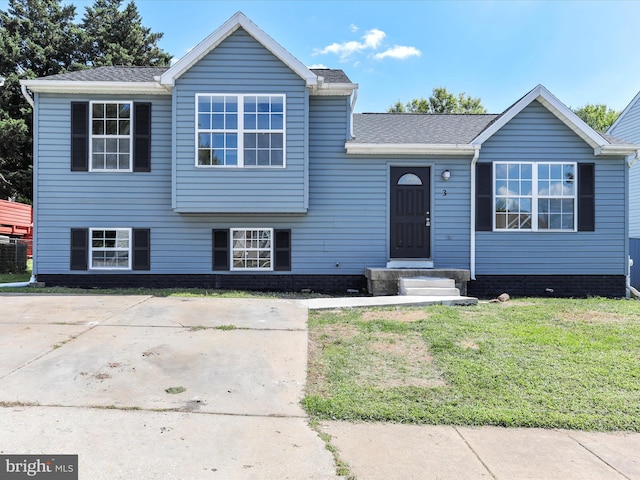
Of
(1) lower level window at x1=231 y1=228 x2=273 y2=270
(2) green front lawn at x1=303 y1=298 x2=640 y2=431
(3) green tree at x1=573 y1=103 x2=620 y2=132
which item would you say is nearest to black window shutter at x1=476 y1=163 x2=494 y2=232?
(2) green front lawn at x1=303 y1=298 x2=640 y2=431

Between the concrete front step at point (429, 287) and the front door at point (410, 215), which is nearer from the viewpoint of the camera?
the concrete front step at point (429, 287)

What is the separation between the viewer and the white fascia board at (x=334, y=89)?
30.0ft

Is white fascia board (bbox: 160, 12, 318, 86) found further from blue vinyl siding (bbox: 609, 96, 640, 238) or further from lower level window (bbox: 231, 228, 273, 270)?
blue vinyl siding (bbox: 609, 96, 640, 238)

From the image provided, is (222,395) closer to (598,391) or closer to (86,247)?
(598,391)

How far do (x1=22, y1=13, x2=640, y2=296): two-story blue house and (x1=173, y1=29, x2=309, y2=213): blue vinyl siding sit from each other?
0.36 meters

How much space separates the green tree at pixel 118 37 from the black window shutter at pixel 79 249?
60.9 feet

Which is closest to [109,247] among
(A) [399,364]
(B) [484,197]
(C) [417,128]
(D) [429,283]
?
(D) [429,283]

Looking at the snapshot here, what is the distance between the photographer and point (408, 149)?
30.9 ft

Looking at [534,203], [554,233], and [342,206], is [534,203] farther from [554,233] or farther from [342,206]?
[342,206]

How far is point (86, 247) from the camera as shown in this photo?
9.48m

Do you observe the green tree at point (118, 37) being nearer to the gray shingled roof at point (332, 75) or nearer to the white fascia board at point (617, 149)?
the gray shingled roof at point (332, 75)

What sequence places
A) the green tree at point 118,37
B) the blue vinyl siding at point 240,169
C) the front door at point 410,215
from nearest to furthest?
the blue vinyl siding at point 240,169
the front door at point 410,215
the green tree at point 118,37

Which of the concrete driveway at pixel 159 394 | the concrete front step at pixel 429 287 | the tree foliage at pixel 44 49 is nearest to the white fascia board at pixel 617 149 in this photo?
the concrete front step at pixel 429 287

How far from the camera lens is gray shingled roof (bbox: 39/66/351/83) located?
30.6 feet
